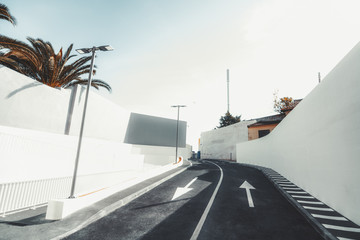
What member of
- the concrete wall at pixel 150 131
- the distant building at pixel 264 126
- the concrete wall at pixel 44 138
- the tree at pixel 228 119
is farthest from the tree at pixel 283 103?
the concrete wall at pixel 44 138

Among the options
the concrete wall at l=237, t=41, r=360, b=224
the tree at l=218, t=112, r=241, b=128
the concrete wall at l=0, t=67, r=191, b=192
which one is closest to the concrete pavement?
the concrete wall at l=237, t=41, r=360, b=224

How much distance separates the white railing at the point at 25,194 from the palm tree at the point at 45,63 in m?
9.11

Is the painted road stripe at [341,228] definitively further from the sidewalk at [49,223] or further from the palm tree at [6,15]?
the palm tree at [6,15]

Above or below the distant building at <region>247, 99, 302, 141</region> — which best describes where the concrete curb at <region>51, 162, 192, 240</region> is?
below

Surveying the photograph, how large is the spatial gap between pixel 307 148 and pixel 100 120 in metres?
20.7

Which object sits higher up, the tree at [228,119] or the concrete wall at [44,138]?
the tree at [228,119]

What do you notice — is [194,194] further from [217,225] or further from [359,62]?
[359,62]

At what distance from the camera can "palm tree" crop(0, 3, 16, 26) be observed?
946cm

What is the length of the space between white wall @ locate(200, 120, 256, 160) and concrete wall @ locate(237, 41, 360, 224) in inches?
1030

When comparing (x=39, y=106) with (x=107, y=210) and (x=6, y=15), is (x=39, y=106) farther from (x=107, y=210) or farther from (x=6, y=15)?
(x=107, y=210)

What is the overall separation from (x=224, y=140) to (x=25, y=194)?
1462 inches

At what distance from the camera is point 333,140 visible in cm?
626

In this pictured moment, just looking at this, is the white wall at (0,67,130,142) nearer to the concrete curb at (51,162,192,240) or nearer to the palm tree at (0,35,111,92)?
the palm tree at (0,35,111,92)

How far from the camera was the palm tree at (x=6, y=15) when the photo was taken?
9.46 metres
